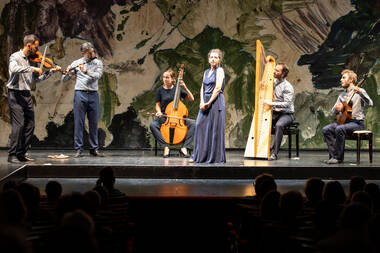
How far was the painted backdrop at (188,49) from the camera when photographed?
9.28 m

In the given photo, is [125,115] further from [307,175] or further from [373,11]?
[373,11]

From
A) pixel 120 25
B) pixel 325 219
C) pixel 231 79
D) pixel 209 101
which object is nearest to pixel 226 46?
pixel 231 79

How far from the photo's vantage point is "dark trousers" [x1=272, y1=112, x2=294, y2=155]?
6949 mm

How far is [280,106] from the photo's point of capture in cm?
698

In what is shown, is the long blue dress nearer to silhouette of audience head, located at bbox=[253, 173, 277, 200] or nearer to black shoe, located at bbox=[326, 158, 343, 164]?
black shoe, located at bbox=[326, 158, 343, 164]

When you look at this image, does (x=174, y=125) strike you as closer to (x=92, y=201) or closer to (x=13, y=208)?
(x=92, y=201)

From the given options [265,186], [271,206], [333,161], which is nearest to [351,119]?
[333,161]

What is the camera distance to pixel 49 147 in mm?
9250

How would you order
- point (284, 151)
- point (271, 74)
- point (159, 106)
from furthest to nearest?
point (284, 151) < point (159, 106) < point (271, 74)

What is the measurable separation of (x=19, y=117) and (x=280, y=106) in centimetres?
345

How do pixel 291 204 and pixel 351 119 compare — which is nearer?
pixel 291 204

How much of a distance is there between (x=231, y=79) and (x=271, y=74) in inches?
108

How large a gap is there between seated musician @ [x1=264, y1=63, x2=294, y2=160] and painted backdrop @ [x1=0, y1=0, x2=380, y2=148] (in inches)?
85.3

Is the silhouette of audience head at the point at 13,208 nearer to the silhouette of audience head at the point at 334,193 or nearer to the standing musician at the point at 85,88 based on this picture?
the silhouette of audience head at the point at 334,193
